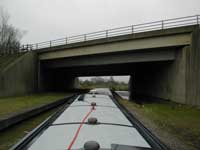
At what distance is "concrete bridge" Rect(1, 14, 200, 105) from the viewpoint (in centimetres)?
1452

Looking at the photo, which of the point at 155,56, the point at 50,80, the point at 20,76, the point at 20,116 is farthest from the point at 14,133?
the point at 50,80

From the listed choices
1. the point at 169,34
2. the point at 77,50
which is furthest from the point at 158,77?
the point at 77,50

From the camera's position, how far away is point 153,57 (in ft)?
59.5

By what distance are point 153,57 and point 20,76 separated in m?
15.9

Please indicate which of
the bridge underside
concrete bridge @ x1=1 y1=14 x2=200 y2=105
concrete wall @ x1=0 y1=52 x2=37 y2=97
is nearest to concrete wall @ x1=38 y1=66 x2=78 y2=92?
the bridge underside

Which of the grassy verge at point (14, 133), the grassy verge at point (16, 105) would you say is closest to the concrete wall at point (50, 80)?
the grassy verge at point (16, 105)

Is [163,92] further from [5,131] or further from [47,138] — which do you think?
[47,138]

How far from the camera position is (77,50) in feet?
77.5

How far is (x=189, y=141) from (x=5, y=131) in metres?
6.76

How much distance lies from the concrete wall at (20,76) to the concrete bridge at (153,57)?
656mm

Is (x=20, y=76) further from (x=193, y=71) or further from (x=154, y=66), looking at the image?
(x=193, y=71)

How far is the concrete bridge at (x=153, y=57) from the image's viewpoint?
1452 centimetres

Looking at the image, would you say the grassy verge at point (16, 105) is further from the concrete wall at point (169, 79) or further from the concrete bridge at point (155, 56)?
the concrete wall at point (169, 79)

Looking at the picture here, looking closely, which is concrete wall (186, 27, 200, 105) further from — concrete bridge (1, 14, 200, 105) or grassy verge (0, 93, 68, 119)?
grassy verge (0, 93, 68, 119)
